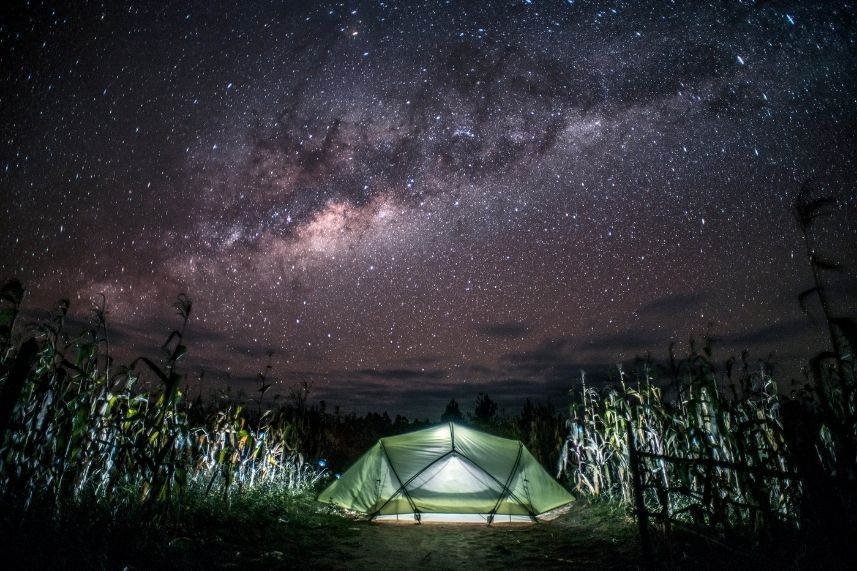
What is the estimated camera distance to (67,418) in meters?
4.12

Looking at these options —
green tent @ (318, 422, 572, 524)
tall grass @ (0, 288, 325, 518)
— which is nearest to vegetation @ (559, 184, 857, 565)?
green tent @ (318, 422, 572, 524)

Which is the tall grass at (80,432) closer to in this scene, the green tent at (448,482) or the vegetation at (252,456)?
the vegetation at (252,456)

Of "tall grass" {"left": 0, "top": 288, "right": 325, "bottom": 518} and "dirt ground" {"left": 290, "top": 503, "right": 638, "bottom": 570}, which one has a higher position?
"tall grass" {"left": 0, "top": 288, "right": 325, "bottom": 518}

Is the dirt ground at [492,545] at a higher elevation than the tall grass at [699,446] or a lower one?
lower

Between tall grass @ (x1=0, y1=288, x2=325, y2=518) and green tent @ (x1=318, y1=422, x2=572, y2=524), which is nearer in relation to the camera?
tall grass @ (x1=0, y1=288, x2=325, y2=518)

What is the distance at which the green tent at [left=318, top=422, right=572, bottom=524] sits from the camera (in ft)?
29.1

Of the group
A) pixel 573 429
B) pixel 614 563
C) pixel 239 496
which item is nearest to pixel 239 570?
pixel 239 496

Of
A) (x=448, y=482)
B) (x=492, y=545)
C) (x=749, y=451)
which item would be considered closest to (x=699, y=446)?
(x=749, y=451)

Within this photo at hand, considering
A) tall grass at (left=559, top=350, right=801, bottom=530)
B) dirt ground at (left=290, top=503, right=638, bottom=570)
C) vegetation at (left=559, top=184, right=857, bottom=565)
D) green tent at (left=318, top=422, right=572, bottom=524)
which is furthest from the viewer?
green tent at (left=318, top=422, right=572, bottom=524)

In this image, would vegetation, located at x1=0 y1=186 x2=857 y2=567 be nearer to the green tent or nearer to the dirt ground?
the dirt ground

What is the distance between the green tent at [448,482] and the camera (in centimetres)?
887

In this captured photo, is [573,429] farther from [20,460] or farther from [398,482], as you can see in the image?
[20,460]

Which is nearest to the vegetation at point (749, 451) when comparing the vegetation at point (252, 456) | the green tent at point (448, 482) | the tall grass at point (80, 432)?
the vegetation at point (252, 456)

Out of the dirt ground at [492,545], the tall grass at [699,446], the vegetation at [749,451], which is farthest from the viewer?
the dirt ground at [492,545]
